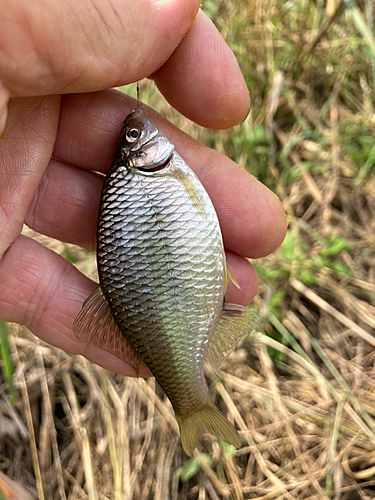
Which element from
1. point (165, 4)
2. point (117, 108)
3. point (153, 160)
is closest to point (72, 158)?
point (117, 108)

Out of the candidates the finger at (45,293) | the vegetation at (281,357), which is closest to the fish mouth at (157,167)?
the finger at (45,293)

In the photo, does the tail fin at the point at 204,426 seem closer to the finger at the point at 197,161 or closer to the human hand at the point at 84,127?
the human hand at the point at 84,127

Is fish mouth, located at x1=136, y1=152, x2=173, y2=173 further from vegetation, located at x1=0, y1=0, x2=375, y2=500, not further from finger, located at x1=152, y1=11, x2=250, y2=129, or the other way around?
vegetation, located at x1=0, y1=0, x2=375, y2=500

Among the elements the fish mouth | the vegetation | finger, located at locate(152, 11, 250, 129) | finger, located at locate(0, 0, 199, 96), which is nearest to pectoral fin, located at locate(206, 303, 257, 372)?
the fish mouth

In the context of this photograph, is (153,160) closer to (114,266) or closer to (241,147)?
(114,266)

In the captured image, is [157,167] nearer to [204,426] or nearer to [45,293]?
[45,293]
